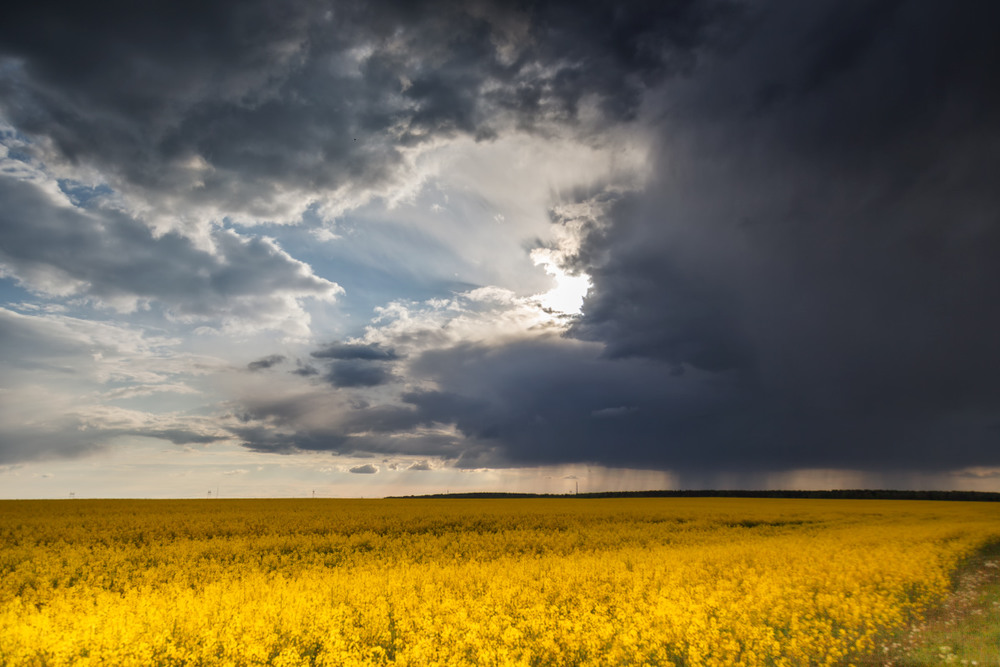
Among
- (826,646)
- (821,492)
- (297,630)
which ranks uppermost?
(297,630)

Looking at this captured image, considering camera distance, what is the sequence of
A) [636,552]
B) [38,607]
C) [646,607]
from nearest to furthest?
1. [646,607]
2. [38,607]
3. [636,552]

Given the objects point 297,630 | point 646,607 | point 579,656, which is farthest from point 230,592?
point 646,607

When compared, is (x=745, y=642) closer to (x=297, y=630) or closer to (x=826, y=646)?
(x=826, y=646)

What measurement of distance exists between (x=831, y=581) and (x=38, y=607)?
1950cm

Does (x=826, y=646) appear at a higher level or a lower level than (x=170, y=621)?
lower

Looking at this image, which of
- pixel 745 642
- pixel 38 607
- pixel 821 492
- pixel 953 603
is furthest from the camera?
pixel 821 492

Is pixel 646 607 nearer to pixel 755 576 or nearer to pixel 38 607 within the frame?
pixel 755 576

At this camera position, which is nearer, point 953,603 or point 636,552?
point 953,603

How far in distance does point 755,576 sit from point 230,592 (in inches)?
495

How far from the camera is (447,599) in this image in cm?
1088

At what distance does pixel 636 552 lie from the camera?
18.1 metres

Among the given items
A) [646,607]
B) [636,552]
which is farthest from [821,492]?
[646,607]

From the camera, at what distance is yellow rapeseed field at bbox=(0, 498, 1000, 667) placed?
8.70 metres

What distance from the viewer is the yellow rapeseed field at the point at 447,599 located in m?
8.70
